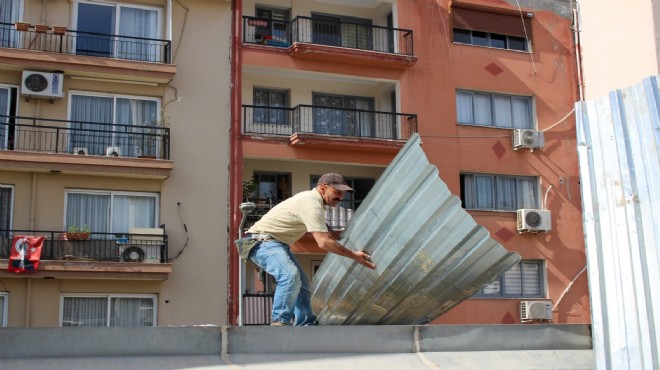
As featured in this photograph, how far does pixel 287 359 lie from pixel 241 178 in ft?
60.7

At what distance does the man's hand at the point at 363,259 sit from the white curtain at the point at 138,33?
1893 cm

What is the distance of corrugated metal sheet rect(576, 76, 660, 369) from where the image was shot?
7164 mm

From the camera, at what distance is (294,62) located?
27297mm

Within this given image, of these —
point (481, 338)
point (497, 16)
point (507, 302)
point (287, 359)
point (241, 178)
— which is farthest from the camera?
point (497, 16)

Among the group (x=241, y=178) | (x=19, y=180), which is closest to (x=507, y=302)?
(x=241, y=178)

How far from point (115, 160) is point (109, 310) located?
4007mm

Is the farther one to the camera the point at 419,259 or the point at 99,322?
the point at 99,322

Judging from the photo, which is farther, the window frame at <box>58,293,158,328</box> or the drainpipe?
the drainpipe

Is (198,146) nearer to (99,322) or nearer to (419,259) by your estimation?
(99,322)

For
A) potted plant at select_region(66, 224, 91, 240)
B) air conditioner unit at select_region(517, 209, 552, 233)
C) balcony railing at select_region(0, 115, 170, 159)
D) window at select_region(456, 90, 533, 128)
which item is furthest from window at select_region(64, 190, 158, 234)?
air conditioner unit at select_region(517, 209, 552, 233)

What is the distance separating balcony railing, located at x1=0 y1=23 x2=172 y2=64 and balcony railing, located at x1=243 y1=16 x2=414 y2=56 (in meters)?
2.91

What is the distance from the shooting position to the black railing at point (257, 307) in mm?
23969

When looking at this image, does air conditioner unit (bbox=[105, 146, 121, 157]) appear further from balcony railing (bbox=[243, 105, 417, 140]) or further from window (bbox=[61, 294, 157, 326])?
balcony railing (bbox=[243, 105, 417, 140])

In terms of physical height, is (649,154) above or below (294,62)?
below
